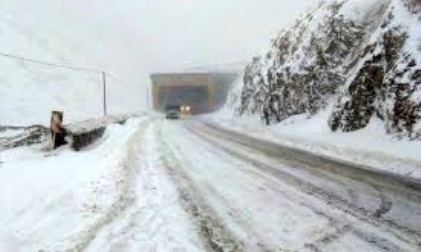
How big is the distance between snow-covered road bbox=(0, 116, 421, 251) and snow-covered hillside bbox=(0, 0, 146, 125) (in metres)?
40.7

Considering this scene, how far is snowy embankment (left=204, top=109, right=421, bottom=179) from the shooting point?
49.4ft

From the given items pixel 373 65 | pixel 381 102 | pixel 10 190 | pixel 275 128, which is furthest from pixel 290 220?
pixel 275 128

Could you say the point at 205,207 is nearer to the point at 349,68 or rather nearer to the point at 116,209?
the point at 116,209

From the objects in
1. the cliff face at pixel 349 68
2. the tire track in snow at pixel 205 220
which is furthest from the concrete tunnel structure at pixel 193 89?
the tire track in snow at pixel 205 220

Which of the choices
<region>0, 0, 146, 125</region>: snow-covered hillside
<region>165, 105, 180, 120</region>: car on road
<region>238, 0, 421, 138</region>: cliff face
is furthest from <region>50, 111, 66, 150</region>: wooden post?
<region>165, 105, 180, 120</region>: car on road

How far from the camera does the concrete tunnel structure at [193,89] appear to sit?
8062 cm

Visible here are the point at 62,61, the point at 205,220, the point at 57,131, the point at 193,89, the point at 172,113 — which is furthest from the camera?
the point at 193,89

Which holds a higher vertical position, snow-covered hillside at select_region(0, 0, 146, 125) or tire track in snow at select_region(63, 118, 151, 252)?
snow-covered hillside at select_region(0, 0, 146, 125)

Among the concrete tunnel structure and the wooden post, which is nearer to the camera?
the wooden post

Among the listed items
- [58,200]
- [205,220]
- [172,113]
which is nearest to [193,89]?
[172,113]

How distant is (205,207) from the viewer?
360 inches

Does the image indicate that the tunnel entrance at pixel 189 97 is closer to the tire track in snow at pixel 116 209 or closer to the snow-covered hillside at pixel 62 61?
the snow-covered hillside at pixel 62 61

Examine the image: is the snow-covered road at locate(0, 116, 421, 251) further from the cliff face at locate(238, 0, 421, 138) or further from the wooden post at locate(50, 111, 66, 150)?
the wooden post at locate(50, 111, 66, 150)

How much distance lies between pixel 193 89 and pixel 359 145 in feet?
217
